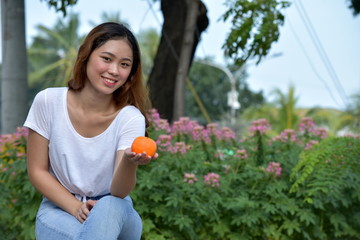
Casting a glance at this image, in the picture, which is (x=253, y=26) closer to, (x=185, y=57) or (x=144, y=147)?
(x=185, y=57)

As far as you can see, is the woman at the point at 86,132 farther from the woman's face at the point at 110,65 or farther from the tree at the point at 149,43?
the tree at the point at 149,43

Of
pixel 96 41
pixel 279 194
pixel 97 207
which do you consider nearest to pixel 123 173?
pixel 97 207

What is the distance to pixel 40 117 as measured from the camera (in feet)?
6.84

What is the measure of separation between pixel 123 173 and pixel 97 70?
40 cm

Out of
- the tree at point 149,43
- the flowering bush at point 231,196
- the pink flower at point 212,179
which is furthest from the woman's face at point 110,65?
the tree at point 149,43

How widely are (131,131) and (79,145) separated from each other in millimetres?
201

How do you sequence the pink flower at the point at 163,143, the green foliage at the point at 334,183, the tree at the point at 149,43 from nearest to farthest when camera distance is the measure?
the green foliage at the point at 334,183 → the pink flower at the point at 163,143 → the tree at the point at 149,43

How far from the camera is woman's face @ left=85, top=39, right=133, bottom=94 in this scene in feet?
6.72

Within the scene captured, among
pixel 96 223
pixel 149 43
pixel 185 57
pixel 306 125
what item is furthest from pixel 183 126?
pixel 149 43

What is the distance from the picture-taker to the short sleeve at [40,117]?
2.07 meters

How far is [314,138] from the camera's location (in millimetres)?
4441

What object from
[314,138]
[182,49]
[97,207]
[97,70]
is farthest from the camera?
[182,49]

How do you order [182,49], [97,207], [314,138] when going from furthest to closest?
[182,49] → [314,138] → [97,207]

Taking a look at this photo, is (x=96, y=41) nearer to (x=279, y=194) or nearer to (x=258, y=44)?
(x=279, y=194)
